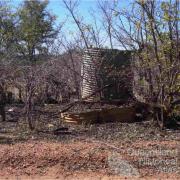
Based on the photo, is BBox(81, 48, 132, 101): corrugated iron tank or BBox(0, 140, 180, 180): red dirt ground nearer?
BBox(0, 140, 180, 180): red dirt ground

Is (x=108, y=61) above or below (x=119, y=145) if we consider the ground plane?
above

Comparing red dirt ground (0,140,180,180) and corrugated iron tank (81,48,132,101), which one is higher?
corrugated iron tank (81,48,132,101)

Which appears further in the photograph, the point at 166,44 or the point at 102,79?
the point at 102,79

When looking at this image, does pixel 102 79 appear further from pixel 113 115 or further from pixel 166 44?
pixel 166 44

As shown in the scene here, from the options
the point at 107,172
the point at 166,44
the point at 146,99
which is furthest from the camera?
the point at 146,99

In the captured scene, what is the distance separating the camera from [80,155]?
7.48 meters

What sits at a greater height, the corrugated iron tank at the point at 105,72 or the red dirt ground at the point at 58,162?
the corrugated iron tank at the point at 105,72

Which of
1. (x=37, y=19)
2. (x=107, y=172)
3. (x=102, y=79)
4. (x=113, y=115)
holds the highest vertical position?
(x=37, y=19)

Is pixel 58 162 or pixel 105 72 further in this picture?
pixel 105 72

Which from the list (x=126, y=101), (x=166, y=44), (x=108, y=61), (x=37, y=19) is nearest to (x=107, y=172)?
(x=166, y=44)

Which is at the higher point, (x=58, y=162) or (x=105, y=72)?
(x=105, y=72)

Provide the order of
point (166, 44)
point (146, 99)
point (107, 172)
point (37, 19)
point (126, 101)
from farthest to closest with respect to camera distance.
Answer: point (37, 19), point (126, 101), point (146, 99), point (166, 44), point (107, 172)

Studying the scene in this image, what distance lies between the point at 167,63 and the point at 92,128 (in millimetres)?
2106

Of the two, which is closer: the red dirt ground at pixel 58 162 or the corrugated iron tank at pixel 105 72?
the red dirt ground at pixel 58 162
